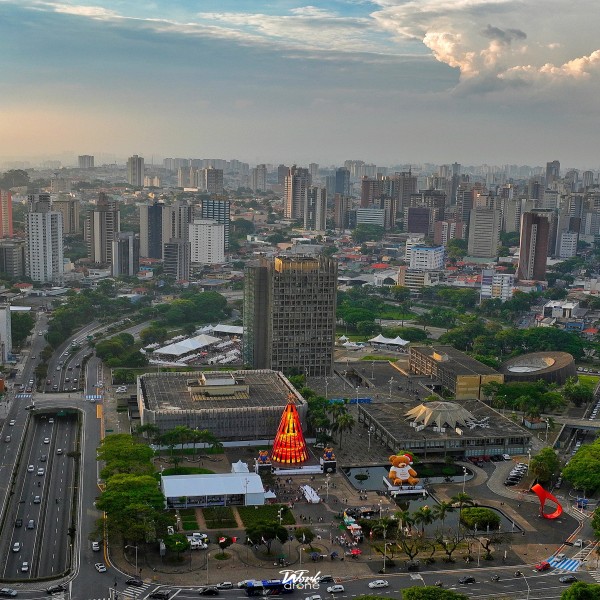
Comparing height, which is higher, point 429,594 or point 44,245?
point 44,245

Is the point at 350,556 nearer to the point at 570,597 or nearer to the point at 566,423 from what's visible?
the point at 570,597

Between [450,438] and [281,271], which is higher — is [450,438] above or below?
below

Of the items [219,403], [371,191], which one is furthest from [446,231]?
[219,403]

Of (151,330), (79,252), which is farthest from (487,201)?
(151,330)

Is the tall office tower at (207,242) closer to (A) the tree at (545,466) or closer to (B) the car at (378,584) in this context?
(A) the tree at (545,466)

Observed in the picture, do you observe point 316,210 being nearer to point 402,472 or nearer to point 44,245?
point 44,245
